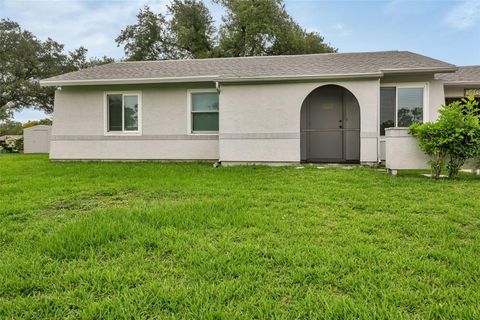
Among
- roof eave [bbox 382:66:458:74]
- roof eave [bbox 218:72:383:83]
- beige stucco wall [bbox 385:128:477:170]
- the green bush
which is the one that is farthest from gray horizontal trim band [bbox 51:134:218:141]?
the green bush

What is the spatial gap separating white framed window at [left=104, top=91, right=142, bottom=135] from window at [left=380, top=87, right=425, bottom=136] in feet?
25.9

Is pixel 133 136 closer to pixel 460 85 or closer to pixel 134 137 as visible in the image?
pixel 134 137

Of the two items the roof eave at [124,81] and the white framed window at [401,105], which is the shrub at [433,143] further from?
the roof eave at [124,81]

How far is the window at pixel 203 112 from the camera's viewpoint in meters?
10.2

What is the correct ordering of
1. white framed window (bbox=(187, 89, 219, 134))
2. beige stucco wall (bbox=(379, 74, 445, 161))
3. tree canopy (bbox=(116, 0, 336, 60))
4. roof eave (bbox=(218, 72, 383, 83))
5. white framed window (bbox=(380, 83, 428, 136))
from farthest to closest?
tree canopy (bbox=(116, 0, 336, 60))
white framed window (bbox=(187, 89, 219, 134))
white framed window (bbox=(380, 83, 428, 136))
beige stucco wall (bbox=(379, 74, 445, 161))
roof eave (bbox=(218, 72, 383, 83))

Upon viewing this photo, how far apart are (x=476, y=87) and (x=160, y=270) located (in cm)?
1220

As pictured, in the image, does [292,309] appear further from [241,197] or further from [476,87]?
[476,87]

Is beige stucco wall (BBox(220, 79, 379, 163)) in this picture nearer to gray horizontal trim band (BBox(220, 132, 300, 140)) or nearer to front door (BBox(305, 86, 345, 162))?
gray horizontal trim band (BBox(220, 132, 300, 140))

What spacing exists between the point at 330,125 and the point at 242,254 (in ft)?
28.6

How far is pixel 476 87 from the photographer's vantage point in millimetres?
10391

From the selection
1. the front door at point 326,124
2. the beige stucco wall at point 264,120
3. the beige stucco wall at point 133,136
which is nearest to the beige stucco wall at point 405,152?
the beige stucco wall at point 264,120

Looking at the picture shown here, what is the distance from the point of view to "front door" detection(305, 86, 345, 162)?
10.5 meters

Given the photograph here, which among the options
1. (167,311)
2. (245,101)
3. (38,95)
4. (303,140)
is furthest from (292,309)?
(38,95)

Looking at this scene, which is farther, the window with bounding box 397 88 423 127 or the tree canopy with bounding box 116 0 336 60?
the tree canopy with bounding box 116 0 336 60
